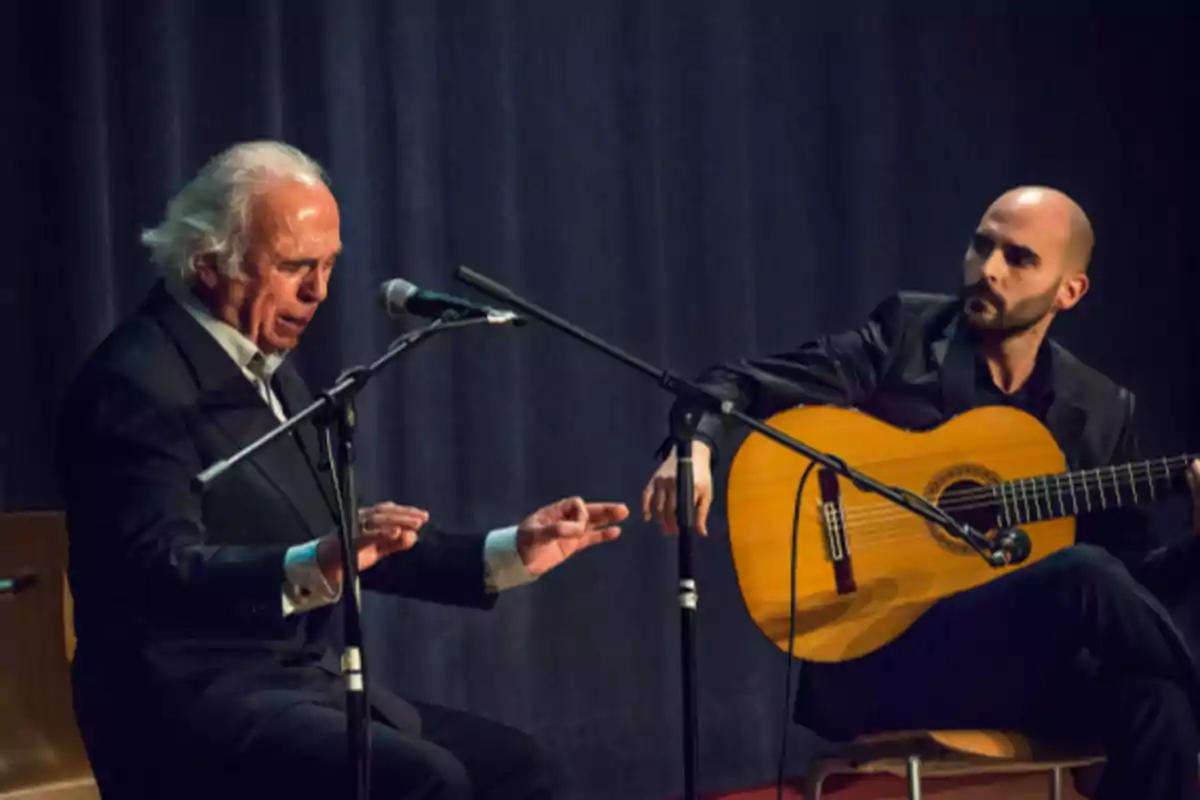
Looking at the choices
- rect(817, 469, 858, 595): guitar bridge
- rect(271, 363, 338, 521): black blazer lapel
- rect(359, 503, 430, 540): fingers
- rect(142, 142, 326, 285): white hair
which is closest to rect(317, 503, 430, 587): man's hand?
rect(359, 503, 430, 540): fingers

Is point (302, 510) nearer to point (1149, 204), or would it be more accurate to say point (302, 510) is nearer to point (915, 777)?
point (915, 777)

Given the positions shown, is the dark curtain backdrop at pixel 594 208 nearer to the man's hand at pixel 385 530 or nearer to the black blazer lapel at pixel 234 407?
the black blazer lapel at pixel 234 407

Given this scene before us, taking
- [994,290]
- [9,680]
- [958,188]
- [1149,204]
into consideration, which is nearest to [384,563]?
[9,680]

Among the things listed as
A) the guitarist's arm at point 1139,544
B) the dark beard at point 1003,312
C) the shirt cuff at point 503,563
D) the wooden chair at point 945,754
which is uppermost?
the dark beard at point 1003,312

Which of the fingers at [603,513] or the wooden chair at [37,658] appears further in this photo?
the wooden chair at [37,658]

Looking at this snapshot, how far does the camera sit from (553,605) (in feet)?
11.8

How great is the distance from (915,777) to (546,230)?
175 cm

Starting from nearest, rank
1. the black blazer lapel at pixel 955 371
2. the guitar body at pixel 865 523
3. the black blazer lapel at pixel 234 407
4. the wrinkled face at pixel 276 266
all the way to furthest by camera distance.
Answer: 1. the black blazer lapel at pixel 234 407
2. the wrinkled face at pixel 276 266
3. the guitar body at pixel 865 523
4. the black blazer lapel at pixel 955 371

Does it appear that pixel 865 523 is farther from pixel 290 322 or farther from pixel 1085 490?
pixel 290 322

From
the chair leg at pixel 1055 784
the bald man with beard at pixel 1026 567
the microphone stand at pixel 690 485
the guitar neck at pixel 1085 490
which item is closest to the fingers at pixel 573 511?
the microphone stand at pixel 690 485

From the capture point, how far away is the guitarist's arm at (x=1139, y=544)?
99.9 inches

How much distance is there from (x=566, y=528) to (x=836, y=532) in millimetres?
649

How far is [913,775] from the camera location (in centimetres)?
235

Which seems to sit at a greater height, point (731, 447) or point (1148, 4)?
point (1148, 4)
